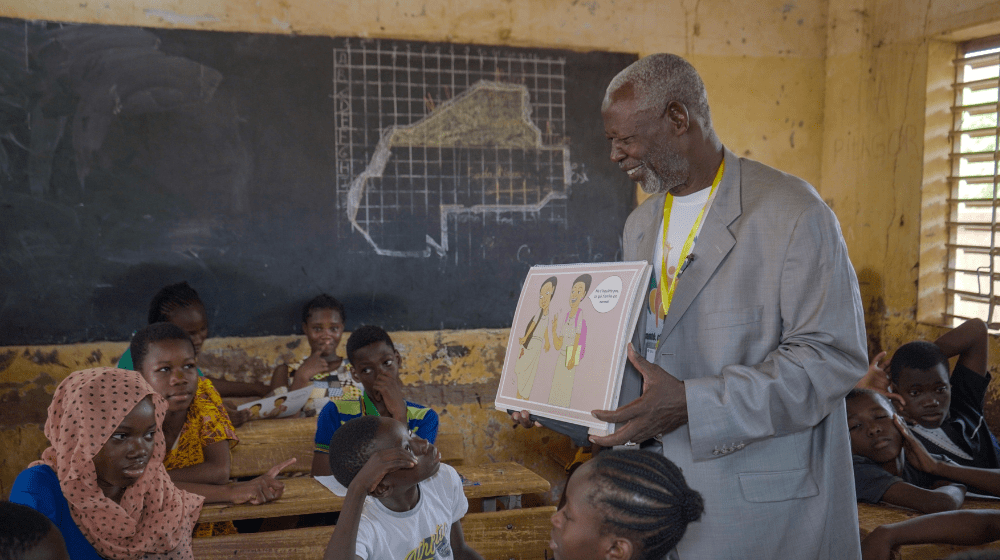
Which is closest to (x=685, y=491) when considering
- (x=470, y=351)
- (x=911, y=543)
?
(x=911, y=543)

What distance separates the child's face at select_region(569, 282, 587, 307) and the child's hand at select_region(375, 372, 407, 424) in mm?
1296

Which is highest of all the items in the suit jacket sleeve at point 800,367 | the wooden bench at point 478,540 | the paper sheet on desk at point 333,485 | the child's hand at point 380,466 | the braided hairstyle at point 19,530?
the suit jacket sleeve at point 800,367

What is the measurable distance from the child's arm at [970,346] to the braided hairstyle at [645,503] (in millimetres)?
2667

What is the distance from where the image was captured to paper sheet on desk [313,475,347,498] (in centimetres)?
241

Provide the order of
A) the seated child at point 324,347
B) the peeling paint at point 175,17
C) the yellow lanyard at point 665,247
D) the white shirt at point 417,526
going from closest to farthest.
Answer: the yellow lanyard at point 665,247
the white shirt at point 417,526
the peeling paint at point 175,17
the seated child at point 324,347

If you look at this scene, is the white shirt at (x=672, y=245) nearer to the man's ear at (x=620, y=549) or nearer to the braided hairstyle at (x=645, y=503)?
the braided hairstyle at (x=645, y=503)

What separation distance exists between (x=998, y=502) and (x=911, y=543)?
2.23ft

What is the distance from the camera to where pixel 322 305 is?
12.9 ft

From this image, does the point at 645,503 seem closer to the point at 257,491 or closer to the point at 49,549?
the point at 49,549

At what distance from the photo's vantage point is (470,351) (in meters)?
4.34

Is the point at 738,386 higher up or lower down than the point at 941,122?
lower down

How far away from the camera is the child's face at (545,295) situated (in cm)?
179

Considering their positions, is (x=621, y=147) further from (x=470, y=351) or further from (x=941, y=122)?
(x=941, y=122)

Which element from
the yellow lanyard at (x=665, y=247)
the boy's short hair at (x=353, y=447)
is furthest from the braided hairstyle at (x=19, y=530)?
the yellow lanyard at (x=665, y=247)
